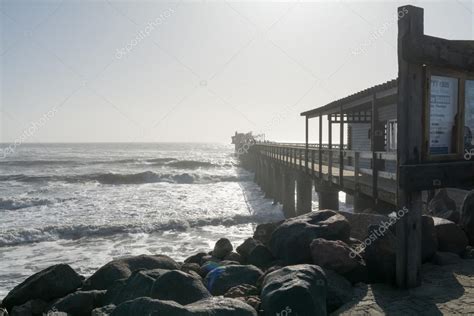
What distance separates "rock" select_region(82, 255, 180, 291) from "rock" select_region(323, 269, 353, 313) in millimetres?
3291

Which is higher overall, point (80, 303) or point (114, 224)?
point (80, 303)

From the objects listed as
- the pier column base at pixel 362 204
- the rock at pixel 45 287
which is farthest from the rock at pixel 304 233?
the rock at pixel 45 287

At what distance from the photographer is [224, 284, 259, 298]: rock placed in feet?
15.8

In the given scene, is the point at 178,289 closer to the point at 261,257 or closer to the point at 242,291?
the point at 242,291

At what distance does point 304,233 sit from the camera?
597 cm

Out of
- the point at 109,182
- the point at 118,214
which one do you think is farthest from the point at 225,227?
the point at 109,182

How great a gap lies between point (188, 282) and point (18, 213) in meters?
21.5

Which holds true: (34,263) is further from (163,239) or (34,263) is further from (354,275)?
(354,275)

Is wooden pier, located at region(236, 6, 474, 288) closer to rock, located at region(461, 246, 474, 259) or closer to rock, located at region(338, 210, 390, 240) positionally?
rock, located at region(461, 246, 474, 259)

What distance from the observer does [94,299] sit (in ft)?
19.0

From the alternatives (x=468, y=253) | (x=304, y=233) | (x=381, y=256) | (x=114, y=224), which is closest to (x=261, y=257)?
(x=304, y=233)

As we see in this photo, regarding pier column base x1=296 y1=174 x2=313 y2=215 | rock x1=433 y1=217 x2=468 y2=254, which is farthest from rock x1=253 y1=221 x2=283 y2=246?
pier column base x1=296 y1=174 x2=313 y2=215

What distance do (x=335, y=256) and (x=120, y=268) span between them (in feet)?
12.7

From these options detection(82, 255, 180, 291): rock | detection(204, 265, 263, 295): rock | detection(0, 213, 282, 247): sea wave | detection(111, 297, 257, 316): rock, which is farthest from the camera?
detection(0, 213, 282, 247): sea wave
